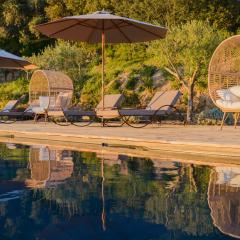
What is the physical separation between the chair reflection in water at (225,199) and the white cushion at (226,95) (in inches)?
182

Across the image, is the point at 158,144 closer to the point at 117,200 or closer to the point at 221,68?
the point at 117,200

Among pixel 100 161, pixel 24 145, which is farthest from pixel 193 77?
pixel 100 161

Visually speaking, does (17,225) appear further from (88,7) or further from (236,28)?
(88,7)

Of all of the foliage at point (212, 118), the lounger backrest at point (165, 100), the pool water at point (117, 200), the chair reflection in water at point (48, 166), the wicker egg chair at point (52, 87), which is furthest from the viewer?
the wicker egg chair at point (52, 87)

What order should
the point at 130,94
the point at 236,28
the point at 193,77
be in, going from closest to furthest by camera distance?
the point at 193,77 < the point at 130,94 < the point at 236,28

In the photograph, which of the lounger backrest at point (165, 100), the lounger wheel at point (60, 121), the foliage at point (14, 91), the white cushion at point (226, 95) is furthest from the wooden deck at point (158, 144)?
the foliage at point (14, 91)

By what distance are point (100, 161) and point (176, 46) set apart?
384 inches

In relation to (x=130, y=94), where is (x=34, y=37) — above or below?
above

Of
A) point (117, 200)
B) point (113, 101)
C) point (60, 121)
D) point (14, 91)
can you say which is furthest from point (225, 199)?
point (14, 91)

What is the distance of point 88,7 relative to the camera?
86.8 ft

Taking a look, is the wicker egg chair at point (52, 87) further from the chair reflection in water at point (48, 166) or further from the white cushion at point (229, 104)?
the chair reflection in water at point (48, 166)

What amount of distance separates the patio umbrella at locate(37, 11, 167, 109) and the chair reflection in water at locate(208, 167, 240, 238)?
22.0ft

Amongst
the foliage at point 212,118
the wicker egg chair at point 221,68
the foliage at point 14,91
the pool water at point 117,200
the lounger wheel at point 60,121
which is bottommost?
the lounger wheel at point 60,121

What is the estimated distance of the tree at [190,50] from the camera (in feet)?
48.4
